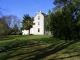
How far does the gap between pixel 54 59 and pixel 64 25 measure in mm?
19795

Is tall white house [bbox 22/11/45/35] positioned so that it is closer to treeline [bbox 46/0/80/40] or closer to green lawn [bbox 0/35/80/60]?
treeline [bbox 46/0/80/40]

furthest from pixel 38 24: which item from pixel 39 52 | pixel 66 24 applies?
pixel 39 52

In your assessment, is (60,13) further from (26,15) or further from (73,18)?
(26,15)

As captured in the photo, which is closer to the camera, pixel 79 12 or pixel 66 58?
pixel 66 58

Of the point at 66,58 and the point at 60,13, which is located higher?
Answer: the point at 60,13

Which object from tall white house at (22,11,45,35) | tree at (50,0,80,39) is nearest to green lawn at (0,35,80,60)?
tree at (50,0,80,39)

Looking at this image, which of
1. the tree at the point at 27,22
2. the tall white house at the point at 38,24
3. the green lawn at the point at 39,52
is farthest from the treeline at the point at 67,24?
the tall white house at the point at 38,24

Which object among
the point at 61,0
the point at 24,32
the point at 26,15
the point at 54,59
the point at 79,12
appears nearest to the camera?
the point at 54,59

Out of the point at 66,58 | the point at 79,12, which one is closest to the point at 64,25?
the point at 79,12

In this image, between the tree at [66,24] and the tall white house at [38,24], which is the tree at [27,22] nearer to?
the tall white house at [38,24]

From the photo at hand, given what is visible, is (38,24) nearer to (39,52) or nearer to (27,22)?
(27,22)

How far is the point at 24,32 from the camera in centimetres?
8788

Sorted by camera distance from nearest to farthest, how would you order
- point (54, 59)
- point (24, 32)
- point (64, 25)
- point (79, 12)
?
point (54, 59) → point (64, 25) → point (79, 12) → point (24, 32)

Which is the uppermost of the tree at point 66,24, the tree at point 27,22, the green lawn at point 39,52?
the tree at point 27,22
